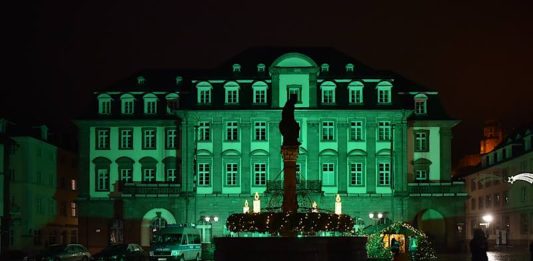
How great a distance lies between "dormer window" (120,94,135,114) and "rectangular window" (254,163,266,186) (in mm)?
12742

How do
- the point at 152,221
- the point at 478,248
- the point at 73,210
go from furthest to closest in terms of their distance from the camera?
1. the point at 73,210
2. the point at 152,221
3. the point at 478,248

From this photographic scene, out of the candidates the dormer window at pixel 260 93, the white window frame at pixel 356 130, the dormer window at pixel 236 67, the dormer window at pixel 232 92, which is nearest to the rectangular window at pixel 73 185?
the dormer window at pixel 232 92

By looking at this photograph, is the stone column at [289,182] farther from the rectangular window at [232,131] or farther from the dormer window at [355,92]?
the dormer window at [355,92]

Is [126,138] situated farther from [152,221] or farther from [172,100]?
[152,221]

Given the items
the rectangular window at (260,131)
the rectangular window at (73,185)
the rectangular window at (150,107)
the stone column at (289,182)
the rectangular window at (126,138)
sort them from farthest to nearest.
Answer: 1. the rectangular window at (73,185)
2. the rectangular window at (150,107)
3. the rectangular window at (126,138)
4. the rectangular window at (260,131)
5. the stone column at (289,182)

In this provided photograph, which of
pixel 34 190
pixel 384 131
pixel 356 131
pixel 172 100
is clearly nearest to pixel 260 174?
pixel 356 131

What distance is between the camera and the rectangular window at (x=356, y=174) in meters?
83.6

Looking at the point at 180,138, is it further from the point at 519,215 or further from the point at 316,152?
the point at 519,215

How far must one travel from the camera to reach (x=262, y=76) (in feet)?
278

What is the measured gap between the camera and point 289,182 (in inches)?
1371

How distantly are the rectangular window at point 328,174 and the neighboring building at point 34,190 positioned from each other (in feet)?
84.1

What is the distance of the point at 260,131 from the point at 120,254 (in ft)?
102

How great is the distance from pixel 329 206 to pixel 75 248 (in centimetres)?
3105

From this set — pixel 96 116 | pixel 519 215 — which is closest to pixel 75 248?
pixel 96 116
